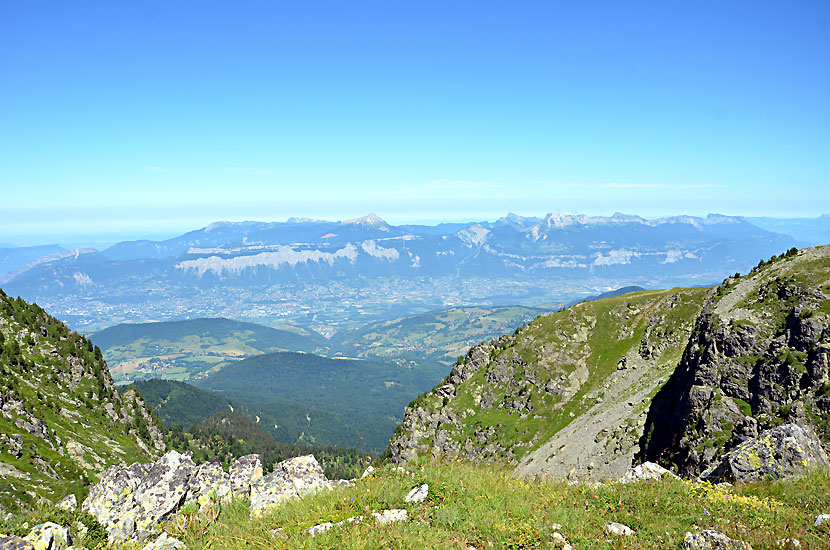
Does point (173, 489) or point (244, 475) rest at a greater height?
point (173, 489)

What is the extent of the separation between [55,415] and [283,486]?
9211 cm

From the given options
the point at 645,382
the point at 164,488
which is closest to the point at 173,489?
the point at 164,488

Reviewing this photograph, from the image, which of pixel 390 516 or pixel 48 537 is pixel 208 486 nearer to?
pixel 48 537

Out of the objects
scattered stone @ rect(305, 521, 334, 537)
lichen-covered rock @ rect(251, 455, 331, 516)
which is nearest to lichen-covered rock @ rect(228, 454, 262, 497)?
lichen-covered rock @ rect(251, 455, 331, 516)

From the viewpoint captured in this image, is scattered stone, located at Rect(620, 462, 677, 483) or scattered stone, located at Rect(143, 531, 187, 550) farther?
scattered stone, located at Rect(620, 462, 677, 483)

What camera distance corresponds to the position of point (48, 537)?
12492mm

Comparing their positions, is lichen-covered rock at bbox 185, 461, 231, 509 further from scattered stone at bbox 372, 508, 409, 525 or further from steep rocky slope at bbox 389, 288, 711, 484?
steep rocky slope at bbox 389, 288, 711, 484

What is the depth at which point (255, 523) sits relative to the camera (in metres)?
13.3

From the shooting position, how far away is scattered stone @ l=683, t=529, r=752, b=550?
1047 centimetres

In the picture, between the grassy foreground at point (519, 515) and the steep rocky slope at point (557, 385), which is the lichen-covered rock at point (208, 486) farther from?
the steep rocky slope at point (557, 385)

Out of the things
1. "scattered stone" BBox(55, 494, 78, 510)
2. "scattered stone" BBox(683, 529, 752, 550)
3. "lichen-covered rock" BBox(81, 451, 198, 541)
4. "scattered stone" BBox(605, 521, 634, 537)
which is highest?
"scattered stone" BBox(683, 529, 752, 550)

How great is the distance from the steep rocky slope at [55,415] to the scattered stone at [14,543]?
42.6 m

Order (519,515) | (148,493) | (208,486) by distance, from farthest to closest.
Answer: (208,486)
(148,493)
(519,515)

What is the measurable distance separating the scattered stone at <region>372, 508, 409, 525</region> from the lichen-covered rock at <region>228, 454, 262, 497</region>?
242 inches
